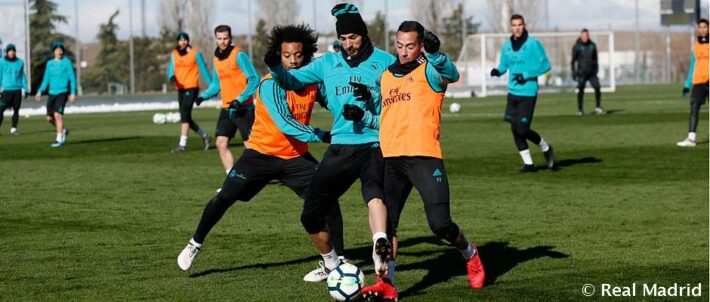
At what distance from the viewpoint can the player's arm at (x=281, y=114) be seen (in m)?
8.98

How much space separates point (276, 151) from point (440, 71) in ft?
5.92

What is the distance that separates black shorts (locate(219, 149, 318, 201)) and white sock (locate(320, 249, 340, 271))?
0.64m

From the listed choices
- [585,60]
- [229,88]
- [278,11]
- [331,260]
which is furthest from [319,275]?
[278,11]

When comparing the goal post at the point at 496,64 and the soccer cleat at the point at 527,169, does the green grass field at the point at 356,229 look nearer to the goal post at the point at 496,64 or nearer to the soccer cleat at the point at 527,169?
the soccer cleat at the point at 527,169

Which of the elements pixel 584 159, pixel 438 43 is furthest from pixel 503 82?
pixel 438 43

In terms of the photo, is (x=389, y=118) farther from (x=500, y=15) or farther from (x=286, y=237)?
(x=500, y=15)

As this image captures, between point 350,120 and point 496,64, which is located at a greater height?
point 496,64

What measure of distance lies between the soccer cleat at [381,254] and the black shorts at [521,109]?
9758 mm

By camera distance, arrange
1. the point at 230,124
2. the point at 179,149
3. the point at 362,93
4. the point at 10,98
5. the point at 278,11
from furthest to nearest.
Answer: the point at 278,11
the point at 10,98
the point at 179,149
the point at 230,124
the point at 362,93

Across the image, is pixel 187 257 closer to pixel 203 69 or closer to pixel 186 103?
pixel 203 69

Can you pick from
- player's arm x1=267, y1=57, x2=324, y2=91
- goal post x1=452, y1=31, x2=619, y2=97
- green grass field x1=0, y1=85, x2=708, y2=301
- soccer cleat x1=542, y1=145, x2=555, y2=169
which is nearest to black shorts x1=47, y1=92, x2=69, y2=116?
green grass field x1=0, y1=85, x2=708, y2=301

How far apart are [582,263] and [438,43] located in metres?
2.56

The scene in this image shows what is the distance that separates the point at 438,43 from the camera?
7.95m

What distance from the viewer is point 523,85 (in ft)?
57.8
